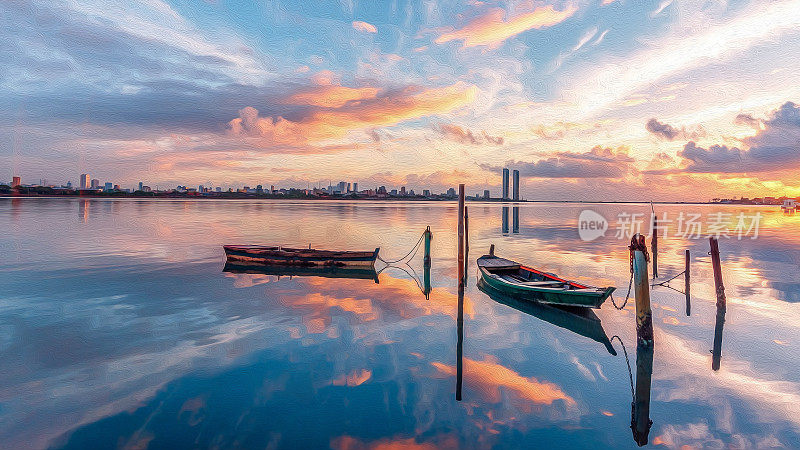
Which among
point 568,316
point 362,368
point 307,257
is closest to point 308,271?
point 307,257

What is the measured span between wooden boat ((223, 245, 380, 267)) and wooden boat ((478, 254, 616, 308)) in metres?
9.08

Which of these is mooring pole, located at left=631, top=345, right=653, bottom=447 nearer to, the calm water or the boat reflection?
the calm water

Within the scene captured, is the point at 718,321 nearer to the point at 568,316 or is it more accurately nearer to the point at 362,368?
the point at 568,316

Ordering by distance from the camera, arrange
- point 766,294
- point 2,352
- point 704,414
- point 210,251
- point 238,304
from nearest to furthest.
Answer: point 704,414 < point 2,352 < point 238,304 < point 766,294 < point 210,251

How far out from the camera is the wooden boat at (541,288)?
16297 mm

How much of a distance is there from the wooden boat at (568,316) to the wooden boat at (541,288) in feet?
2.21

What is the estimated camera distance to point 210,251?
127 ft

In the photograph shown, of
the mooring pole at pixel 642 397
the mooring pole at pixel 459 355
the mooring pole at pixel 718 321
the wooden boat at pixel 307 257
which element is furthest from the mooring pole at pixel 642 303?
the wooden boat at pixel 307 257

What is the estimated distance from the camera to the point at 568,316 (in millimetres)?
17984

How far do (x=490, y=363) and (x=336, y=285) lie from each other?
1382 cm

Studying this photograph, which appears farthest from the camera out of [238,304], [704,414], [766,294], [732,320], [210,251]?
[210,251]

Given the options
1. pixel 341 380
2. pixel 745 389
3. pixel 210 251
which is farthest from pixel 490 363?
pixel 210 251

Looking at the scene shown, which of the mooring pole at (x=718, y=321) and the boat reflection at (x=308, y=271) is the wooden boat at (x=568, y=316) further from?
the boat reflection at (x=308, y=271)

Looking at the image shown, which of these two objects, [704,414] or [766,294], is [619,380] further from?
[766,294]
